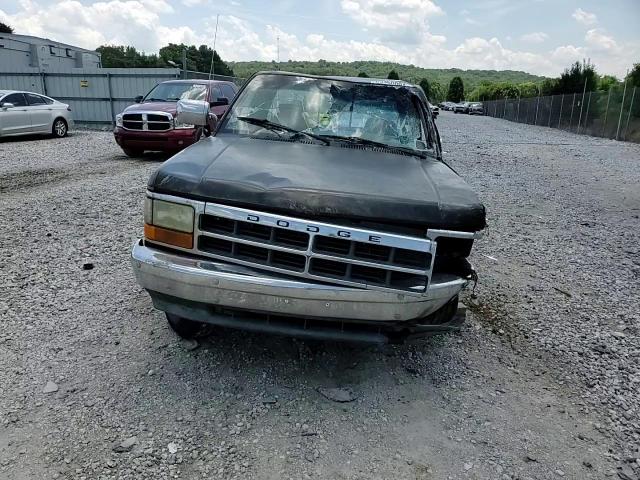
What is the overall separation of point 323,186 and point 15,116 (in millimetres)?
14712

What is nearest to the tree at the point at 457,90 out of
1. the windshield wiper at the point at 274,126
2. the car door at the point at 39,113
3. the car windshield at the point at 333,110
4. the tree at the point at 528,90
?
the tree at the point at 528,90

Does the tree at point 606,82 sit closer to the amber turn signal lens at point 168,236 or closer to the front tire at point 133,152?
the front tire at point 133,152

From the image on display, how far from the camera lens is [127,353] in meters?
3.28

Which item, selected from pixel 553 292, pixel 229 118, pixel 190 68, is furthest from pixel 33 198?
pixel 190 68

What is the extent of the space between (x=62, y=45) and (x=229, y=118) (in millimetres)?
38748

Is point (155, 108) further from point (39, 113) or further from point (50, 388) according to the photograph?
point (50, 388)

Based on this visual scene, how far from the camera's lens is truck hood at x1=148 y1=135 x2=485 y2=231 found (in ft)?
8.66

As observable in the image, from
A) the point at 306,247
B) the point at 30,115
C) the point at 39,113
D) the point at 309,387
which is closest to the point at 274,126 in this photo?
the point at 306,247

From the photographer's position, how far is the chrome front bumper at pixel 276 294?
8.55 feet

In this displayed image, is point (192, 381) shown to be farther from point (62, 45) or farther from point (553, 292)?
point (62, 45)

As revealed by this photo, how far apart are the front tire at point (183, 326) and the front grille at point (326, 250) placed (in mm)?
820

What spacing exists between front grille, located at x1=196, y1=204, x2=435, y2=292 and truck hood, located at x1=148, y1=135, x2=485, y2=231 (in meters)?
0.09

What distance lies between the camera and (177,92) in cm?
1205

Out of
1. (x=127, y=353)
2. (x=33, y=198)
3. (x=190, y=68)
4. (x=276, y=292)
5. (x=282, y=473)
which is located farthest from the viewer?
(x=190, y=68)
